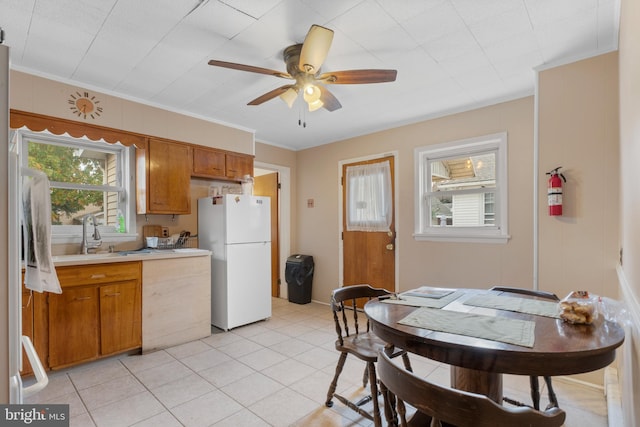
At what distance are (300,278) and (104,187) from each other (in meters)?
2.73

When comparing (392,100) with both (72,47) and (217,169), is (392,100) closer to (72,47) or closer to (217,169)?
(217,169)

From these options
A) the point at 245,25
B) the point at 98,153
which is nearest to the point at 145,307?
the point at 98,153

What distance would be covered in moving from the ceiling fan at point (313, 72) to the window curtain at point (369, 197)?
1.82 metres

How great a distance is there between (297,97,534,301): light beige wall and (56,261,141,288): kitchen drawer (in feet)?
8.64

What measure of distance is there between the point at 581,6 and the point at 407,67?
1083 millimetres

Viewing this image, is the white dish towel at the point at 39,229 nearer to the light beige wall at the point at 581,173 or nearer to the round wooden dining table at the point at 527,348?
the round wooden dining table at the point at 527,348

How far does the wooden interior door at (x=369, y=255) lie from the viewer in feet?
13.5

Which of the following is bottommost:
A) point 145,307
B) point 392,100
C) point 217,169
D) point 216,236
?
point 145,307

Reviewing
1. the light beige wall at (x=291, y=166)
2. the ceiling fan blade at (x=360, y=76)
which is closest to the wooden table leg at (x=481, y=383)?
the ceiling fan blade at (x=360, y=76)

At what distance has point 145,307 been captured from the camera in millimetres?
2947

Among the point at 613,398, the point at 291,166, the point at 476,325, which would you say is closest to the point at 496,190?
the point at 613,398

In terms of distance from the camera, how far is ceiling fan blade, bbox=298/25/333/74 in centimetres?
173

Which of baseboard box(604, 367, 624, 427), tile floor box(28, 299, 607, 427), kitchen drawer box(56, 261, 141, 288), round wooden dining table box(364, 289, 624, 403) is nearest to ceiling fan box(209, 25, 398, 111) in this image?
round wooden dining table box(364, 289, 624, 403)

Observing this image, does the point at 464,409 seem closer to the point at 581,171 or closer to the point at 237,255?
the point at 581,171
